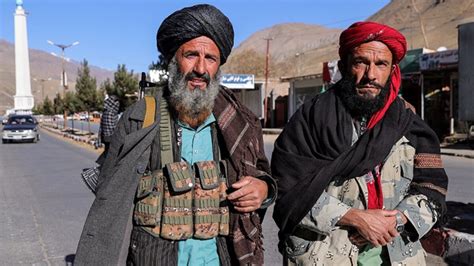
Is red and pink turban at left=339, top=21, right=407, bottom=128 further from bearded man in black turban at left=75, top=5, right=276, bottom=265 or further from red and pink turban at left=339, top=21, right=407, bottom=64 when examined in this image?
bearded man in black turban at left=75, top=5, right=276, bottom=265

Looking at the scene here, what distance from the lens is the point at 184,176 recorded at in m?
2.21

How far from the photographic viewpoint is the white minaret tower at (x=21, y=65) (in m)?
56.5

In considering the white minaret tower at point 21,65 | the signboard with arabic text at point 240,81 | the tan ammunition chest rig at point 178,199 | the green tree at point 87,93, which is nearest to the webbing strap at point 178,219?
the tan ammunition chest rig at point 178,199

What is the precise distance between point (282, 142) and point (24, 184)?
9.22 m

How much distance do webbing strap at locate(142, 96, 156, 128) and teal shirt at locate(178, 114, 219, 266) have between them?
14 cm

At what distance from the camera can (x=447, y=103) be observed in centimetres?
2150

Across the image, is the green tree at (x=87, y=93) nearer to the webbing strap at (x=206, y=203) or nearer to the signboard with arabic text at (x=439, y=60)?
the signboard with arabic text at (x=439, y=60)

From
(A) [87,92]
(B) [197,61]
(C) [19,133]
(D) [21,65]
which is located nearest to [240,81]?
(A) [87,92]

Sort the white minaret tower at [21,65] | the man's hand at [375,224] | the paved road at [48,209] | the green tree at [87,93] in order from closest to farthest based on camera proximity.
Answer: the man's hand at [375,224]
the paved road at [48,209]
the green tree at [87,93]
the white minaret tower at [21,65]

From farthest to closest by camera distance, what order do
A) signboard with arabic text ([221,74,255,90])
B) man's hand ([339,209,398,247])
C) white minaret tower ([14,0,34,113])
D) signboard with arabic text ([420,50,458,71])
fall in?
white minaret tower ([14,0,34,113]) < signboard with arabic text ([221,74,255,90]) < signboard with arabic text ([420,50,458,71]) < man's hand ([339,209,398,247])

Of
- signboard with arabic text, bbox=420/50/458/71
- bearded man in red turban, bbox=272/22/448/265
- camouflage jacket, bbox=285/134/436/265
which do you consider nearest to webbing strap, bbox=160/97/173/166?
bearded man in red turban, bbox=272/22/448/265

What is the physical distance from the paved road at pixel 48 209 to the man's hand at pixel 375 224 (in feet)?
9.37

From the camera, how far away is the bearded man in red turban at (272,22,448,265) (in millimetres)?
2182

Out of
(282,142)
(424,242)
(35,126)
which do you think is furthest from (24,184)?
(35,126)
